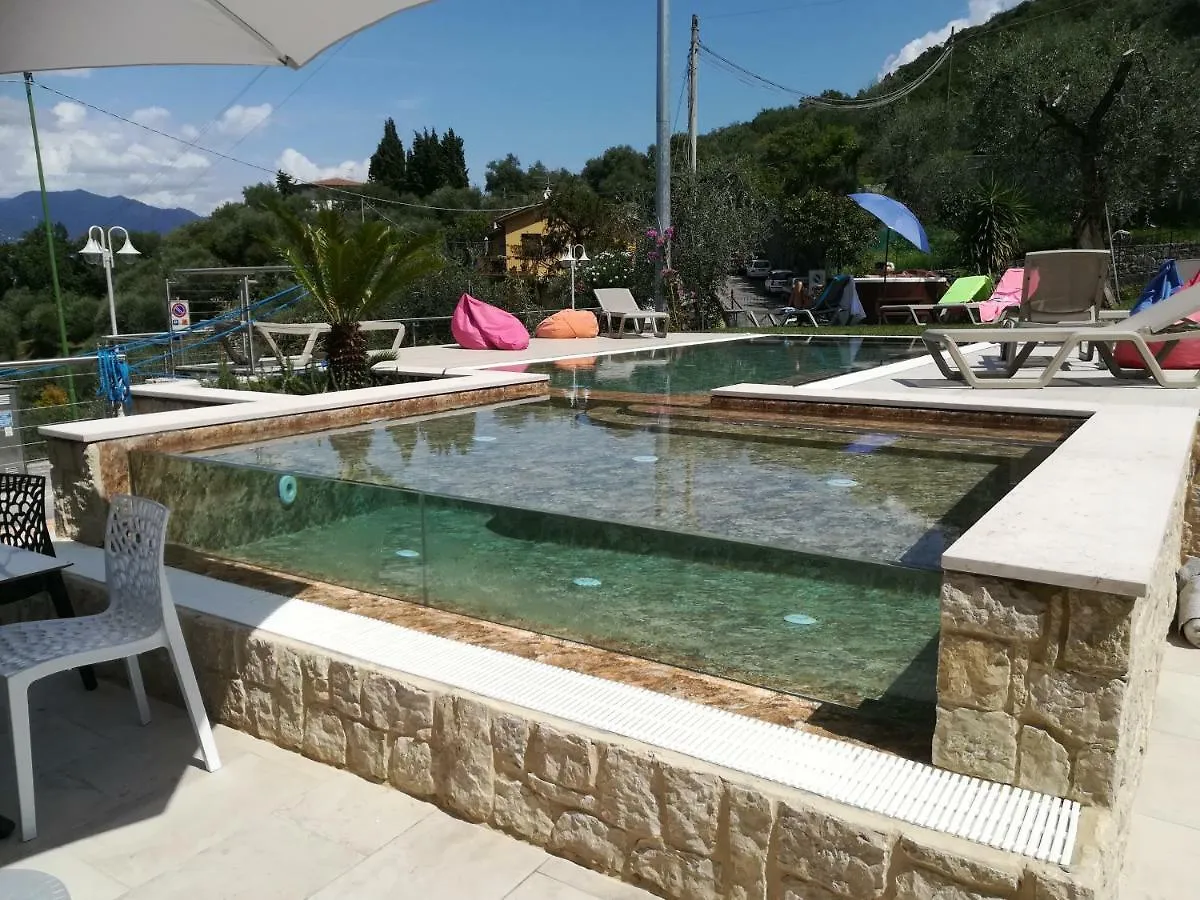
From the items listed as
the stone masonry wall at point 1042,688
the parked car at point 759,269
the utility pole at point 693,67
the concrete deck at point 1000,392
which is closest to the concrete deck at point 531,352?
the concrete deck at point 1000,392

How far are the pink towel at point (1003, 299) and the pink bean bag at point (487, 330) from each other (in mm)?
7030

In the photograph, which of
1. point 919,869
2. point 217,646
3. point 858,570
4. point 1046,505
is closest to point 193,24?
point 217,646

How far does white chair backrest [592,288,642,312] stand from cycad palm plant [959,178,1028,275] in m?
13.3

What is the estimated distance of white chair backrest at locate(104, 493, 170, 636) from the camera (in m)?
2.73

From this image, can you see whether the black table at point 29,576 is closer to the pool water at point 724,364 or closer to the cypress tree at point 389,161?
the pool water at point 724,364

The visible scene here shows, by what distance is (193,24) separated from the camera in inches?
131

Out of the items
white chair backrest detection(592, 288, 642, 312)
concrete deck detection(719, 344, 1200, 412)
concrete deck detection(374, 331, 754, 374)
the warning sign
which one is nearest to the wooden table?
concrete deck detection(374, 331, 754, 374)

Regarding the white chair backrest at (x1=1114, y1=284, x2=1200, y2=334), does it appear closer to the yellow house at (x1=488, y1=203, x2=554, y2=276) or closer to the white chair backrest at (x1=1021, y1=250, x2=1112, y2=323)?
the white chair backrest at (x1=1021, y1=250, x2=1112, y2=323)

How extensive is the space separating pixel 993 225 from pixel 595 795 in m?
25.8

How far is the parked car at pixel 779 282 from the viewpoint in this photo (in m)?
36.2

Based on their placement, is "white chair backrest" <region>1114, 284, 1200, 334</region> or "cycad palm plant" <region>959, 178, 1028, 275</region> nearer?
"white chair backrest" <region>1114, 284, 1200, 334</region>

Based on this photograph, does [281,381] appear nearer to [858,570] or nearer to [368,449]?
[368,449]

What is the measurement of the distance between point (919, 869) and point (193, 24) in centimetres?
359

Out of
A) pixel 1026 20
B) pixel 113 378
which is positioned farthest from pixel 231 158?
pixel 113 378
